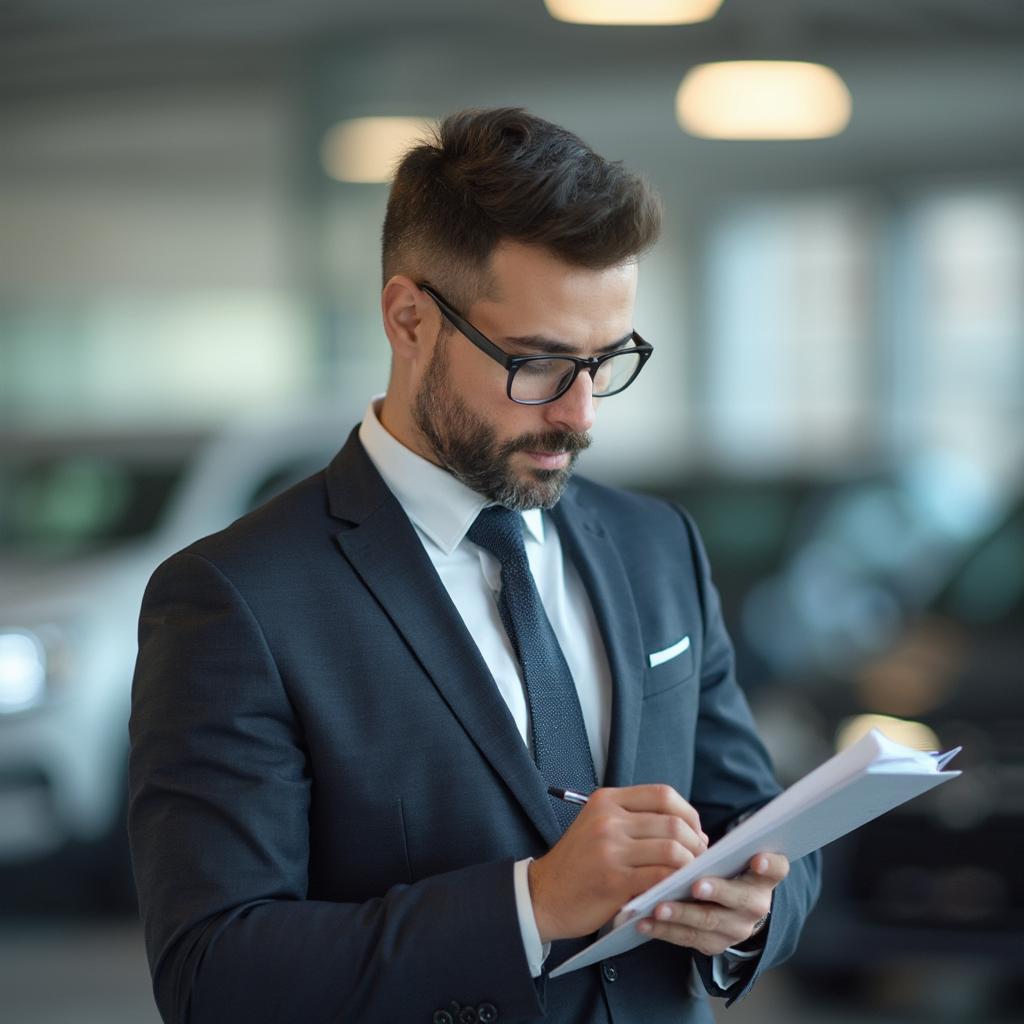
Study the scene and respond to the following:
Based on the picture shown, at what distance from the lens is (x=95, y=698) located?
567 cm

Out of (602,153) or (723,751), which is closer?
(723,751)

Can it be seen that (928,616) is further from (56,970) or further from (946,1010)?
(56,970)

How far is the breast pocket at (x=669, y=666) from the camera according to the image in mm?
1957

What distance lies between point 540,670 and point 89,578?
4.32 metres

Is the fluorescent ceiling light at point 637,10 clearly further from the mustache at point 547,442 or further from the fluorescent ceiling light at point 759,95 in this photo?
the mustache at point 547,442

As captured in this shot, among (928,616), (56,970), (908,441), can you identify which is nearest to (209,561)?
(928,616)

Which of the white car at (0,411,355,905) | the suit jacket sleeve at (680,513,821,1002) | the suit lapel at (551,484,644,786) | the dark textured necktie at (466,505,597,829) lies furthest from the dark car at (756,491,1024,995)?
the dark textured necktie at (466,505,597,829)

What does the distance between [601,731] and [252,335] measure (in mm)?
11302

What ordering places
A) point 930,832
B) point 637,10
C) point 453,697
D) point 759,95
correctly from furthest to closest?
1. point 759,95
2. point 637,10
3. point 930,832
4. point 453,697

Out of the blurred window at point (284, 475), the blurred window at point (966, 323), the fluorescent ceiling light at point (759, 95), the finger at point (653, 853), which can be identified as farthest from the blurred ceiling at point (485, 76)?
the finger at point (653, 853)

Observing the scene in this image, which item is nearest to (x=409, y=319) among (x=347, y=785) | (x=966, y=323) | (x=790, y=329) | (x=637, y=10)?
(x=347, y=785)

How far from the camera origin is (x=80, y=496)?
21.8 feet

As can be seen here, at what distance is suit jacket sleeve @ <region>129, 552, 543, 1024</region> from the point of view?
1.64 m

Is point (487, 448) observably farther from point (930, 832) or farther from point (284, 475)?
point (284, 475)
